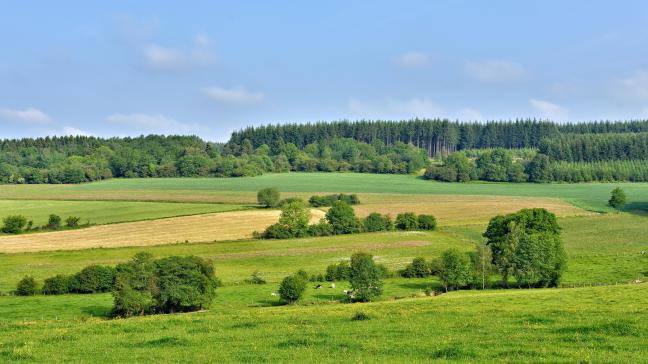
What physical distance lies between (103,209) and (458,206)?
6458 centimetres

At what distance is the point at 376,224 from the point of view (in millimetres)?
99125

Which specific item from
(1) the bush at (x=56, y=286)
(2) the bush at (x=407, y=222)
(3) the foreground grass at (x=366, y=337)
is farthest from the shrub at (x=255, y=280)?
(2) the bush at (x=407, y=222)

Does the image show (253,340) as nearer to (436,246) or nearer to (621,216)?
(436,246)

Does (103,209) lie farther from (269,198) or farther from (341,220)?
Result: (341,220)

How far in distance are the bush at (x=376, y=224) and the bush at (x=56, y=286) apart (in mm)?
49764

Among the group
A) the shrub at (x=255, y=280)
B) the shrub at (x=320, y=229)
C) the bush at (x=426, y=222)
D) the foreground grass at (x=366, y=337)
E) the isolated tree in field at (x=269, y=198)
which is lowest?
the shrub at (x=255, y=280)

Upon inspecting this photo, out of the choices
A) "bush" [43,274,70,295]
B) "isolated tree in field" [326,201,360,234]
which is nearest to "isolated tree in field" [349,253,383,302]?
"bush" [43,274,70,295]

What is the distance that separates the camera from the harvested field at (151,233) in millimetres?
84125

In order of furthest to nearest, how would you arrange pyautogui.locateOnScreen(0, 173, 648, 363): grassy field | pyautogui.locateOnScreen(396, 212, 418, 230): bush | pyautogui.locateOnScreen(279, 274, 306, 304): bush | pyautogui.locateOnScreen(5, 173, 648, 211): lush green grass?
pyautogui.locateOnScreen(5, 173, 648, 211): lush green grass < pyautogui.locateOnScreen(396, 212, 418, 230): bush < pyautogui.locateOnScreen(279, 274, 306, 304): bush < pyautogui.locateOnScreen(0, 173, 648, 363): grassy field

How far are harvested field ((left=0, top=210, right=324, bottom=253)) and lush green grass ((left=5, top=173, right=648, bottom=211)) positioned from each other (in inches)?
1412

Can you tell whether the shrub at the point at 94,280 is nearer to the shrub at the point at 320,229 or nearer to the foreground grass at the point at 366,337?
the foreground grass at the point at 366,337

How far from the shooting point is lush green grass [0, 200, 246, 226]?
10775 centimetres

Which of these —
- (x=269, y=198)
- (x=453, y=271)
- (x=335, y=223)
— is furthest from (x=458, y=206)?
(x=453, y=271)

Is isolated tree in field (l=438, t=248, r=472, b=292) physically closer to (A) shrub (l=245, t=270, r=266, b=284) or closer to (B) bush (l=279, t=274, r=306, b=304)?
(B) bush (l=279, t=274, r=306, b=304)
